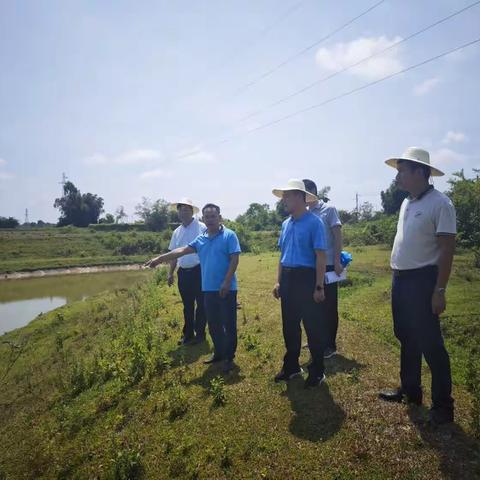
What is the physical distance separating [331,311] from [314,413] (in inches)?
71.1

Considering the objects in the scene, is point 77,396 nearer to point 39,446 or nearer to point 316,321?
point 39,446

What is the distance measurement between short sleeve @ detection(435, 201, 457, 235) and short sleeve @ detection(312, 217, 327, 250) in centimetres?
124

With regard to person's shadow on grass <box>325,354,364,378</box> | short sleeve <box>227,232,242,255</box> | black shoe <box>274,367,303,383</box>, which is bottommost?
person's shadow on grass <box>325,354,364,378</box>

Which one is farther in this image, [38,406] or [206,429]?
[38,406]

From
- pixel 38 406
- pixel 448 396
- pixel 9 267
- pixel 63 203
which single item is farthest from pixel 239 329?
pixel 63 203

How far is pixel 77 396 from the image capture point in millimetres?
6098

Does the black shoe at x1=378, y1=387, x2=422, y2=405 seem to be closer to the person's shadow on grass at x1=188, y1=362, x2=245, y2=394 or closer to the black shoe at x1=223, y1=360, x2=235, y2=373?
the person's shadow on grass at x1=188, y1=362, x2=245, y2=394

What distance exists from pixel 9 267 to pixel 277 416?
36976mm

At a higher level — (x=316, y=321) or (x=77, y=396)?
(x=316, y=321)

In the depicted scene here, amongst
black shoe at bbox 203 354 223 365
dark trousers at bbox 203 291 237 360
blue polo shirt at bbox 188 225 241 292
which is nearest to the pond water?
black shoe at bbox 203 354 223 365

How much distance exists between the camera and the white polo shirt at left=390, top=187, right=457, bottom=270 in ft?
11.4

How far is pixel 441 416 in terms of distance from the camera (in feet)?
12.0

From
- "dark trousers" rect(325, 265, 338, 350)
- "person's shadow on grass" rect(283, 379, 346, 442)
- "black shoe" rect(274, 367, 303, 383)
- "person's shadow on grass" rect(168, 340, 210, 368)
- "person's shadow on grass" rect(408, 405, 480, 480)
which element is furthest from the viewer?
"person's shadow on grass" rect(168, 340, 210, 368)

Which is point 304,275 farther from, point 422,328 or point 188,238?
point 188,238
